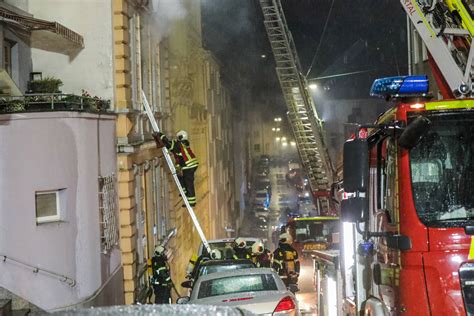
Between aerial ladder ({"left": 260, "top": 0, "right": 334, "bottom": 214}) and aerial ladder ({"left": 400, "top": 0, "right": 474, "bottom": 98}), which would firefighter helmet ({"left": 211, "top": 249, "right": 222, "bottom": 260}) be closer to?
aerial ladder ({"left": 260, "top": 0, "right": 334, "bottom": 214})

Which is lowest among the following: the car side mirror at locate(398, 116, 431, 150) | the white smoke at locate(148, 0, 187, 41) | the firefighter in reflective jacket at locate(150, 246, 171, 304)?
the firefighter in reflective jacket at locate(150, 246, 171, 304)

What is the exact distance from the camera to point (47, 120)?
8.43m

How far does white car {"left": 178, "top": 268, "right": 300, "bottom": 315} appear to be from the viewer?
7164mm

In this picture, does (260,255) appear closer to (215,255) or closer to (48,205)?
(215,255)

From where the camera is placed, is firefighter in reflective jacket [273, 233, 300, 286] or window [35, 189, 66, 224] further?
firefighter in reflective jacket [273, 233, 300, 286]

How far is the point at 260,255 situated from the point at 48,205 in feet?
17.0

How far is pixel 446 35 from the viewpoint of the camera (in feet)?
22.1

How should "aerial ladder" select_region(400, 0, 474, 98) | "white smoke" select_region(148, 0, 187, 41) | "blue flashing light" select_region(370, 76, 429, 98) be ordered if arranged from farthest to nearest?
"white smoke" select_region(148, 0, 187, 41)
"aerial ladder" select_region(400, 0, 474, 98)
"blue flashing light" select_region(370, 76, 429, 98)

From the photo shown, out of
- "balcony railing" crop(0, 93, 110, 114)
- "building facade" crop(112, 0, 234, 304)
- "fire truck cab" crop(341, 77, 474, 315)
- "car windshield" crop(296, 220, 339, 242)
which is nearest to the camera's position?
"fire truck cab" crop(341, 77, 474, 315)

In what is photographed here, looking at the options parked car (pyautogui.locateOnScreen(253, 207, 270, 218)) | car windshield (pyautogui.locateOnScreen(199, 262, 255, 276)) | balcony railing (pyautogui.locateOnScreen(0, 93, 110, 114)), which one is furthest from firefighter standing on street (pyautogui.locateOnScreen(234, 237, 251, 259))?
parked car (pyautogui.locateOnScreen(253, 207, 270, 218))

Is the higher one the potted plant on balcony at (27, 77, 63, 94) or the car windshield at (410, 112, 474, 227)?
the potted plant on balcony at (27, 77, 63, 94)

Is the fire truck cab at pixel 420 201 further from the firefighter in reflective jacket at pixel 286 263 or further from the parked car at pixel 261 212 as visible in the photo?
the parked car at pixel 261 212

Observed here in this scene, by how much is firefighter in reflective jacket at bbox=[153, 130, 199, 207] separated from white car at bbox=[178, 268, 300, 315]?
4.10 meters

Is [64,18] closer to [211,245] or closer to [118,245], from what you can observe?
[118,245]
